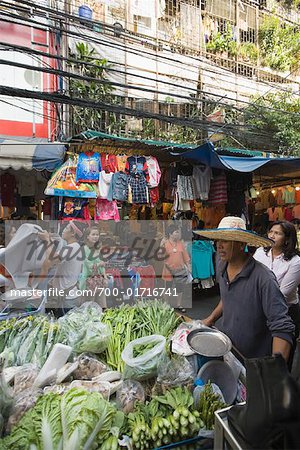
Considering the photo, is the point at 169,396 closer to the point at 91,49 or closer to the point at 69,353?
the point at 69,353

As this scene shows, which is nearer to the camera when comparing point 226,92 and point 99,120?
point 99,120

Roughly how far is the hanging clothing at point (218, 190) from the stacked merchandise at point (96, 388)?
461 centimetres

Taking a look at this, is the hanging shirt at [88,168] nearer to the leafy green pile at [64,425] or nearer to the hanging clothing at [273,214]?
the leafy green pile at [64,425]

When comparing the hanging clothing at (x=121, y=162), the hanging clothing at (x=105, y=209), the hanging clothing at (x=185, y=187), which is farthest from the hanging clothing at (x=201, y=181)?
the hanging clothing at (x=105, y=209)

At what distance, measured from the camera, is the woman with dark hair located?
3.22 m

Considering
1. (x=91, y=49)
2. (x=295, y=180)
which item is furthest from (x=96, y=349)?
(x=91, y=49)

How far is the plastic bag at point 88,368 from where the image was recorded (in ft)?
6.33

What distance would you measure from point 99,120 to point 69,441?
28.6ft

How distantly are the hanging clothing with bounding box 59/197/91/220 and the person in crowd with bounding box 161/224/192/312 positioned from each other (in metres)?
1.82

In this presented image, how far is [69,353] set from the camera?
197 centimetres

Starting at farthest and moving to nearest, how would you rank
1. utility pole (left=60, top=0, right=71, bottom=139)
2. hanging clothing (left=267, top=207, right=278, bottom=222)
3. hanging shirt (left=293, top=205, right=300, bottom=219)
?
hanging clothing (left=267, top=207, right=278, bottom=222) → hanging shirt (left=293, top=205, right=300, bottom=219) → utility pole (left=60, top=0, right=71, bottom=139)

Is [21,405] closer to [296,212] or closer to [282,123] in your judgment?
[296,212]

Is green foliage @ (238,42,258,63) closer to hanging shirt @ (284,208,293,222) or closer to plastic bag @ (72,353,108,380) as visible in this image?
hanging shirt @ (284,208,293,222)

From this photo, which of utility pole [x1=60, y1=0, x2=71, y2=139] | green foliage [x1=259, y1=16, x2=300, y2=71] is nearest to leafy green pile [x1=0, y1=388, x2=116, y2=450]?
utility pole [x1=60, y1=0, x2=71, y2=139]
